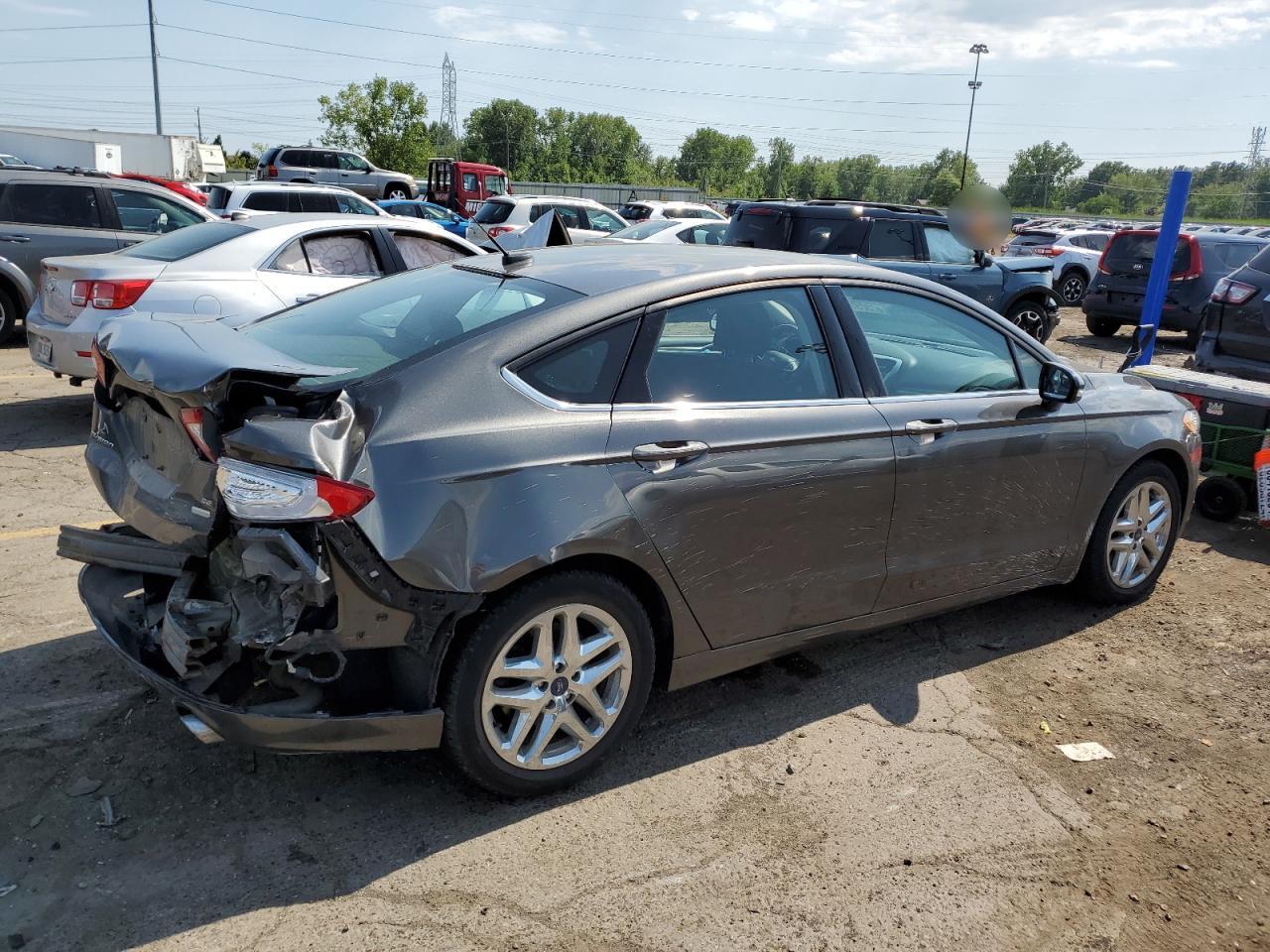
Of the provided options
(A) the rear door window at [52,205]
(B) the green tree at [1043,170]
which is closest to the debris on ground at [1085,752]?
(A) the rear door window at [52,205]

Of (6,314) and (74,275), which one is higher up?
(74,275)

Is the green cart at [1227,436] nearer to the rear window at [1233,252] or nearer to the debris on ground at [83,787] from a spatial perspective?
the debris on ground at [83,787]

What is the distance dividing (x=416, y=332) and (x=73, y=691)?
1855 mm

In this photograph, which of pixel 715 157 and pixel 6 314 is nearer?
pixel 6 314

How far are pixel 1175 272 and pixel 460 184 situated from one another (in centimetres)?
2221

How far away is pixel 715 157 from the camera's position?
128m

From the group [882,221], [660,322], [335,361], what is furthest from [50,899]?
[882,221]

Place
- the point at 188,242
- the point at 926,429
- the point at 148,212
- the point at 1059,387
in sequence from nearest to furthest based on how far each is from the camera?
1. the point at 926,429
2. the point at 1059,387
3. the point at 188,242
4. the point at 148,212

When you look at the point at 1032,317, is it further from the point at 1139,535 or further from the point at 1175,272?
the point at 1139,535

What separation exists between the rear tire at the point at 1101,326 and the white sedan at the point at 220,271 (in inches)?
Result: 467

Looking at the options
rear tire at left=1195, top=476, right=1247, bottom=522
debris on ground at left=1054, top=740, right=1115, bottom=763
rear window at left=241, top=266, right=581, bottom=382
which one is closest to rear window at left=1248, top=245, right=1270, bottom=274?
rear tire at left=1195, top=476, right=1247, bottom=522

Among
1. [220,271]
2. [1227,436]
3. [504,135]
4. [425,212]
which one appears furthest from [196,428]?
[504,135]

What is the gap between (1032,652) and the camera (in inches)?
175

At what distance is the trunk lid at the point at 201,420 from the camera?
2734mm
